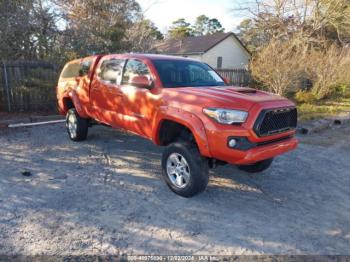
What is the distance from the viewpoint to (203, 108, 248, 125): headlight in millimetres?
3648

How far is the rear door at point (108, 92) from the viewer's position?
5301 mm

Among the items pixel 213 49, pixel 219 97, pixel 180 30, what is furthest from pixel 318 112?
pixel 180 30

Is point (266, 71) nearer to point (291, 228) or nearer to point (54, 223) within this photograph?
point (291, 228)

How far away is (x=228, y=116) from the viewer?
3.67 meters

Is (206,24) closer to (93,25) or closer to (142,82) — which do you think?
(93,25)

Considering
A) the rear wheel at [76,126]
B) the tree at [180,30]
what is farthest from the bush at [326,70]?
the tree at [180,30]

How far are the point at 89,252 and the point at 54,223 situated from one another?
737 mm

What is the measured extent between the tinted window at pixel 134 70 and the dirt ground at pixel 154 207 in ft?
5.23

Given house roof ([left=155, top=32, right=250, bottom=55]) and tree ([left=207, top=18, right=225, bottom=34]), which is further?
tree ([left=207, top=18, right=225, bottom=34])

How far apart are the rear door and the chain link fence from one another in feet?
14.6

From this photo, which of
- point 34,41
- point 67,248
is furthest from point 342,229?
point 34,41

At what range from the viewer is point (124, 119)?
17.0ft

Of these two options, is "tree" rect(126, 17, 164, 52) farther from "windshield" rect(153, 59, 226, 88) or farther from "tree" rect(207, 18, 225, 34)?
"tree" rect(207, 18, 225, 34)

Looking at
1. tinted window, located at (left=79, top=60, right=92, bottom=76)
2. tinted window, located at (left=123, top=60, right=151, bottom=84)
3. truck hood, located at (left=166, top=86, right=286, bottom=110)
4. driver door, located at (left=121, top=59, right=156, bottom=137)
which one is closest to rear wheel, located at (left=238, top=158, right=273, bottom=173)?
truck hood, located at (left=166, top=86, right=286, bottom=110)
